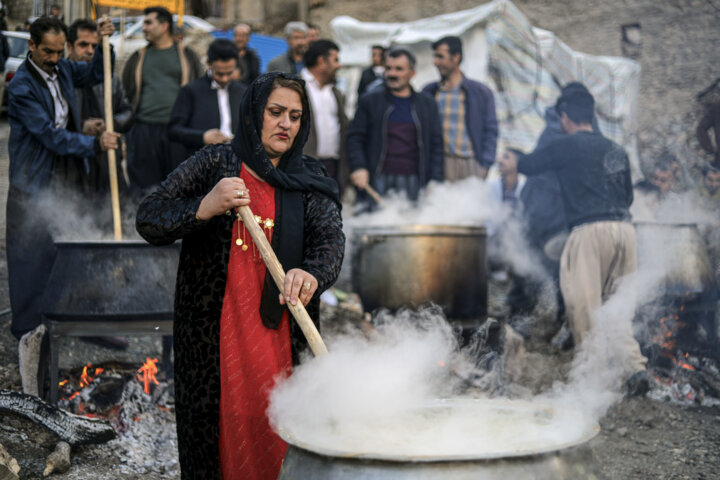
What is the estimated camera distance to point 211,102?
561 cm

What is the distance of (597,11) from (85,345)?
11.2 m

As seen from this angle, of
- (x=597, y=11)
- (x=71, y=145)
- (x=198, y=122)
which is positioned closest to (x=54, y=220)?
(x=71, y=145)

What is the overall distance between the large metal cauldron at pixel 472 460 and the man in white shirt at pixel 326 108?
15.5 feet

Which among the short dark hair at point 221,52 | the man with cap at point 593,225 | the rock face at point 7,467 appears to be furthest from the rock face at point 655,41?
the rock face at point 7,467

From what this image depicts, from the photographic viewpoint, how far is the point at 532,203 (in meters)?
7.23

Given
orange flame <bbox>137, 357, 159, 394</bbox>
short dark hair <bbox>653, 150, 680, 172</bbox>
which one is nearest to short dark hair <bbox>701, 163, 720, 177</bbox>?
short dark hair <bbox>653, 150, 680, 172</bbox>

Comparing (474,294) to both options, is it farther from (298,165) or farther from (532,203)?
(298,165)

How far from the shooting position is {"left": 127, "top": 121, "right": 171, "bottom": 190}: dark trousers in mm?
6004

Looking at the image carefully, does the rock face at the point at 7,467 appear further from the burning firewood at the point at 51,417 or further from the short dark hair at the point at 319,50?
the short dark hair at the point at 319,50

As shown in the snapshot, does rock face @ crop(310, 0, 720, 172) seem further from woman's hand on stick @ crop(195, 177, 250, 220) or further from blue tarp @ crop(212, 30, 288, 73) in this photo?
woman's hand on stick @ crop(195, 177, 250, 220)

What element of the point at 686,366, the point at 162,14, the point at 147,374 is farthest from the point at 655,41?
the point at 147,374

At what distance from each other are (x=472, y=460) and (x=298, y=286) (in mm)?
849

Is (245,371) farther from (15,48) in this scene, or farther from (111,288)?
(15,48)

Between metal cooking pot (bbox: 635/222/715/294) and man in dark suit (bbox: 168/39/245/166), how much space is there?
3.20 m
